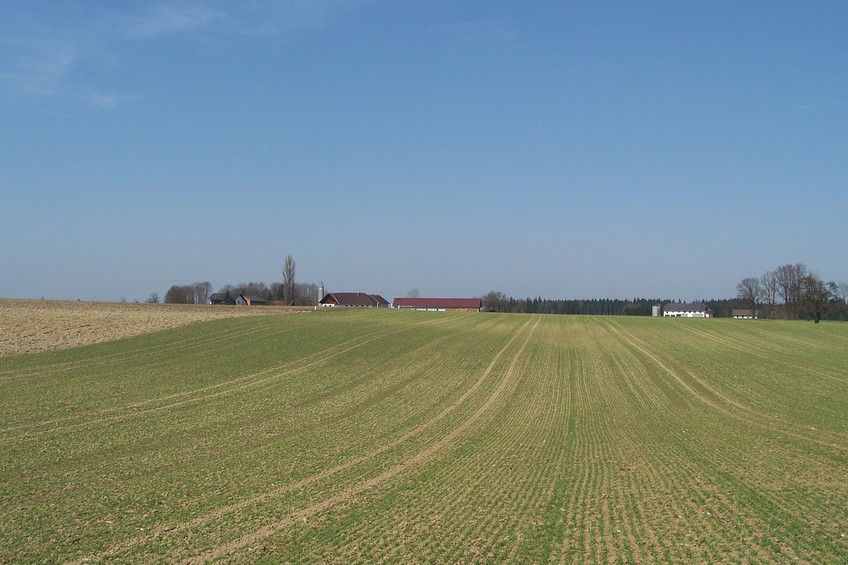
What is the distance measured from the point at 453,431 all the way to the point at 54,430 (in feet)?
39.9

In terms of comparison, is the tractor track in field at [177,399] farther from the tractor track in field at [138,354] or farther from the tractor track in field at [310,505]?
the tractor track in field at [310,505]

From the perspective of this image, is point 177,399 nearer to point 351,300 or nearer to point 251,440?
point 251,440

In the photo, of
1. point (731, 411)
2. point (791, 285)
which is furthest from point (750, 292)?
point (731, 411)

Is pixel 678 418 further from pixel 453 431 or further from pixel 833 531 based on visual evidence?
pixel 833 531

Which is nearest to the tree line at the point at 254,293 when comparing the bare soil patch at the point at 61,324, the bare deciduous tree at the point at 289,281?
the bare deciduous tree at the point at 289,281

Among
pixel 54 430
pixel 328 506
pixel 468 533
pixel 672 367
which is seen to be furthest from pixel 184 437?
pixel 672 367

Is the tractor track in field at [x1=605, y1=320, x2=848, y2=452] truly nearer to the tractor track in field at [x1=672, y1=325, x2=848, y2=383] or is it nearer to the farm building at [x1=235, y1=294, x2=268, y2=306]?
the tractor track in field at [x1=672, y1=325, x2=848, y2=383]

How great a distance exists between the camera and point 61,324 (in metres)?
46.4

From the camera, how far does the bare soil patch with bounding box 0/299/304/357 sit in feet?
128

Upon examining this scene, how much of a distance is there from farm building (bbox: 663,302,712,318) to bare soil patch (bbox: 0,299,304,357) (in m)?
115

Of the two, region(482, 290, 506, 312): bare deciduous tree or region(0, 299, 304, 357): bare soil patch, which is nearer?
region(0, 299, 304, 357): bare soil patch

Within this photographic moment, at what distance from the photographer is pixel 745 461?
1780cm

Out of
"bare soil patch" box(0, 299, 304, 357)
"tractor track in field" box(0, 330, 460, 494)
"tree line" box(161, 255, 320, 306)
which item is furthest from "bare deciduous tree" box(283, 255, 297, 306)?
"tractor track in field" box(0, 330, 460, 494)

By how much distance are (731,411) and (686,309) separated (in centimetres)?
13611
